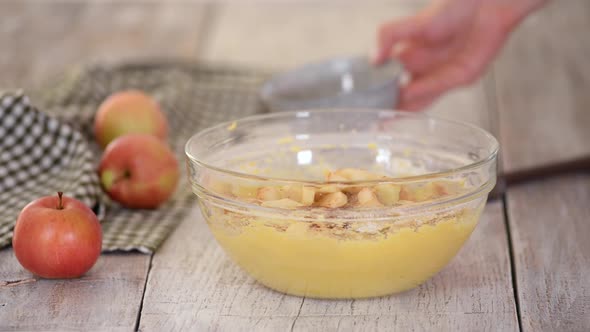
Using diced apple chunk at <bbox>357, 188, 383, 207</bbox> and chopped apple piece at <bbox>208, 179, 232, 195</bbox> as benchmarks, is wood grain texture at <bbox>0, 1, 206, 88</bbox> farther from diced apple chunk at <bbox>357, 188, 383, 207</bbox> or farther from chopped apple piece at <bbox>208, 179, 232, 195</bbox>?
diced apple chunk at <bbox>357, 188, 383, 207</bbox>

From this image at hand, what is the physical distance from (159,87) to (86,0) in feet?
3.87

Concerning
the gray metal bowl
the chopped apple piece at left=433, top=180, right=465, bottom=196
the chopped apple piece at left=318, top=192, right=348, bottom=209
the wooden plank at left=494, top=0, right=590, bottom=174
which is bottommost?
the wooden plank at left=494, top=0, right=590, bottom=174

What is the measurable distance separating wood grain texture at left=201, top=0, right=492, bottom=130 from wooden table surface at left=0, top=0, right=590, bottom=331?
0.01m

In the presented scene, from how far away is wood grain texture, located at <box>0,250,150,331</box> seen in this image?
1065mm

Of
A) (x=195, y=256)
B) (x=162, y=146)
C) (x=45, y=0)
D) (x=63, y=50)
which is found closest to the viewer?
(x=195, y=256)

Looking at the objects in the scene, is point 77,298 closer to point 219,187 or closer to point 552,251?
point 219,187

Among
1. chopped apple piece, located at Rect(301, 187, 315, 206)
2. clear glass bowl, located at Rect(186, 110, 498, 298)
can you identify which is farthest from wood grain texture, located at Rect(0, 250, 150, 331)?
chopped apple piece, located at Rect(301, 187, 315, 206)

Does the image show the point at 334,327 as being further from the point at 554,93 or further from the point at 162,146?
the point at 554,93

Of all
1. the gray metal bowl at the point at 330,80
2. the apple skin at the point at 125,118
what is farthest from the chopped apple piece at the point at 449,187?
the apple skin at the point at 125,118

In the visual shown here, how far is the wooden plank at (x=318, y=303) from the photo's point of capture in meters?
1.04

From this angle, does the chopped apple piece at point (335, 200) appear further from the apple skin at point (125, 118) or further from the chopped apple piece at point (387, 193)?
the apple skin at point (125, 118)

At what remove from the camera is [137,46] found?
2.68m

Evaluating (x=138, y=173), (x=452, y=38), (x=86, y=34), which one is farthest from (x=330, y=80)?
(x=86, y=34)

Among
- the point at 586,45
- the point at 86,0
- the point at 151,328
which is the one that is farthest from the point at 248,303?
the point at 86,0
